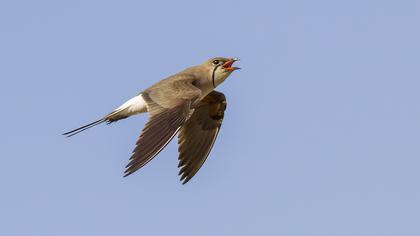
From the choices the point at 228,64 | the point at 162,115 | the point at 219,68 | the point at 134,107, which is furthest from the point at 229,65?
the point at 162,115

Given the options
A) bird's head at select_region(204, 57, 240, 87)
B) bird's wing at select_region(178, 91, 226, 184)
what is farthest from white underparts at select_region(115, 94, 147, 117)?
bird's head at select_region(204, 57, 240, 87)

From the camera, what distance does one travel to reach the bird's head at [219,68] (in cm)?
1372

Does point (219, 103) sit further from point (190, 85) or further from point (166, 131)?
point (166, 131)

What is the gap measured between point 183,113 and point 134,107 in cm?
101

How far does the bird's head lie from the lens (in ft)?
45.0

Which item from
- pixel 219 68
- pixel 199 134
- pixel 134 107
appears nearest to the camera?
pixel 134 107

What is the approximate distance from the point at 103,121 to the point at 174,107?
1.25 meters

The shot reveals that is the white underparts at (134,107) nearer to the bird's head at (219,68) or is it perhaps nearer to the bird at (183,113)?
the bird at (183,113)

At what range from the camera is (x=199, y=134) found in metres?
13.9

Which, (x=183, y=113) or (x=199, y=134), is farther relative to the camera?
(x=199, y=134)

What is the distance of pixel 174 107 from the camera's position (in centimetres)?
1222

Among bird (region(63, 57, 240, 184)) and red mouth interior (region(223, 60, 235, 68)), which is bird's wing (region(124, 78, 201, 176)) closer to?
bird (region(63, 57, 240, 184))

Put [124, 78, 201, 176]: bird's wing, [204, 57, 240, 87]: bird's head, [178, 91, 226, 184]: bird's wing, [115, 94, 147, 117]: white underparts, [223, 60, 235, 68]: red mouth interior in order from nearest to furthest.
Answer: [124, 78, 201, 176]: bird's wing < [115, 94, 147, 117]: white underparts < [178, 91, 226, 184]: bird's wing < [204, 57, 240, 87]: bird's head < [223, 60, 235, 68]: red mouth interior

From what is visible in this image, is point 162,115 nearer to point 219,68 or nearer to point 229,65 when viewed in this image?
point 219,68
